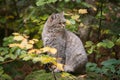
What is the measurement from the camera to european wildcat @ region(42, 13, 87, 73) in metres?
4.88

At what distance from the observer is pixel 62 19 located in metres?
4.79

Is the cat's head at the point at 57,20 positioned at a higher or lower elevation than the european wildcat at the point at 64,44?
higher

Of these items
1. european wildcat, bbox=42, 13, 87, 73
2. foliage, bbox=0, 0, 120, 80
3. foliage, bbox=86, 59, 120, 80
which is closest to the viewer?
foliage, bbox=86, 59, 120, 80

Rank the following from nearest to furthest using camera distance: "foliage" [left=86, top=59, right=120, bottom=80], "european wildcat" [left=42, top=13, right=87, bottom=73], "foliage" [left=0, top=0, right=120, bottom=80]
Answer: "foliage" [left=86, top=59, right=120, bottom=80] → "foliage" [left=0, top=0, right=120, bottom=80] → "european wildcat" [left=42, top=13, right=87, bottom=73]

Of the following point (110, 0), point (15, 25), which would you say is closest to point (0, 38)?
point (15, 25)

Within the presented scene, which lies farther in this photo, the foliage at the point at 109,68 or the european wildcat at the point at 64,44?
the european wildcat at the point at 64,44

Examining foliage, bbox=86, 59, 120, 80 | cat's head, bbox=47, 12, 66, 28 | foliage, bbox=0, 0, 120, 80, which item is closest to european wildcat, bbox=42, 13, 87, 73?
cat's head, bbox=47, 12, 66, 28

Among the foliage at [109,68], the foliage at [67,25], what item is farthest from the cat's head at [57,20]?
the foliage at [109,68]

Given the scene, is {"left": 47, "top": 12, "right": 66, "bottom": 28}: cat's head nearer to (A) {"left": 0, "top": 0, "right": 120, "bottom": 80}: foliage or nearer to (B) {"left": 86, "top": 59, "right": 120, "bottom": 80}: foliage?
(A) {"left": 0, "top": 0, "right": 120, "bottom": 80}: foliage

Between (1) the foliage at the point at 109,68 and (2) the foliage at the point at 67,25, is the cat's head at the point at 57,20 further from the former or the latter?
(1) the foliage at the point at 109,68

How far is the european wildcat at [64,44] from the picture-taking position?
4879 millimetres

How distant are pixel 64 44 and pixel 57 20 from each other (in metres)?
0.46

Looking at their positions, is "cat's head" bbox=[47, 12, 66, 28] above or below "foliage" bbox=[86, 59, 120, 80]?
above

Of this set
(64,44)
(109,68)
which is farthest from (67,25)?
(109,68)
